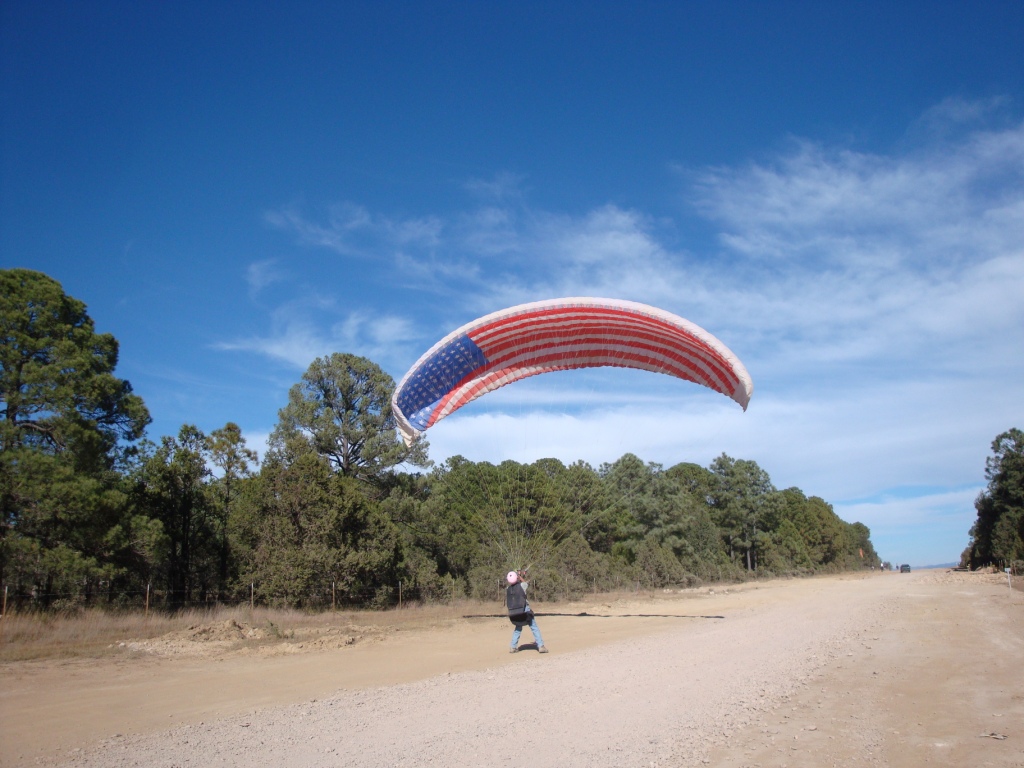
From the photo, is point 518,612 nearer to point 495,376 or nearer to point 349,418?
point 495,376

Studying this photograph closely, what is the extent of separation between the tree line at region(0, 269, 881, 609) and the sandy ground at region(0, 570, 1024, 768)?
19.6ft

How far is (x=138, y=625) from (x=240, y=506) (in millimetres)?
9339

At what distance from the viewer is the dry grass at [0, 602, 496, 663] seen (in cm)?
1085

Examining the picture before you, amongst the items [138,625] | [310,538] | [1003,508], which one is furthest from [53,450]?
[1003,508]

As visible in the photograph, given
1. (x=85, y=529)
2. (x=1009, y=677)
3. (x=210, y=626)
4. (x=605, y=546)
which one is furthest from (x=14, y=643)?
(x=605, y=546)

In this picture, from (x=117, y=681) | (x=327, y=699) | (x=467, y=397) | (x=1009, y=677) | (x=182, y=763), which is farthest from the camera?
(x=467, y=397)

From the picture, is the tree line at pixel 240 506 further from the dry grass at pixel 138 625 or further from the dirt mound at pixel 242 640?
the dirt mound at pixel 242 640

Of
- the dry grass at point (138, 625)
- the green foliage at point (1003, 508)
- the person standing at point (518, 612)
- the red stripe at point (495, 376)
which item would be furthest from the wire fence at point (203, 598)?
the green foliage at point (1003, 508)

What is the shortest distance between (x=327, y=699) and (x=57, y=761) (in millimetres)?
2448

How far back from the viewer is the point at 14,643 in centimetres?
1119

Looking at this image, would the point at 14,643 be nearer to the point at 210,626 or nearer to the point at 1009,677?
the point at 210,626

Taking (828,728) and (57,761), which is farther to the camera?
(828,728)

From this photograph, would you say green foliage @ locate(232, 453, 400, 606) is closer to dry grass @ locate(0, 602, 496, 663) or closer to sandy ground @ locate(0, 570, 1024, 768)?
dry grass @ locate(0, 602, 496, 663)

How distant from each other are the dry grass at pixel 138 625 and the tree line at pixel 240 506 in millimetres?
988
